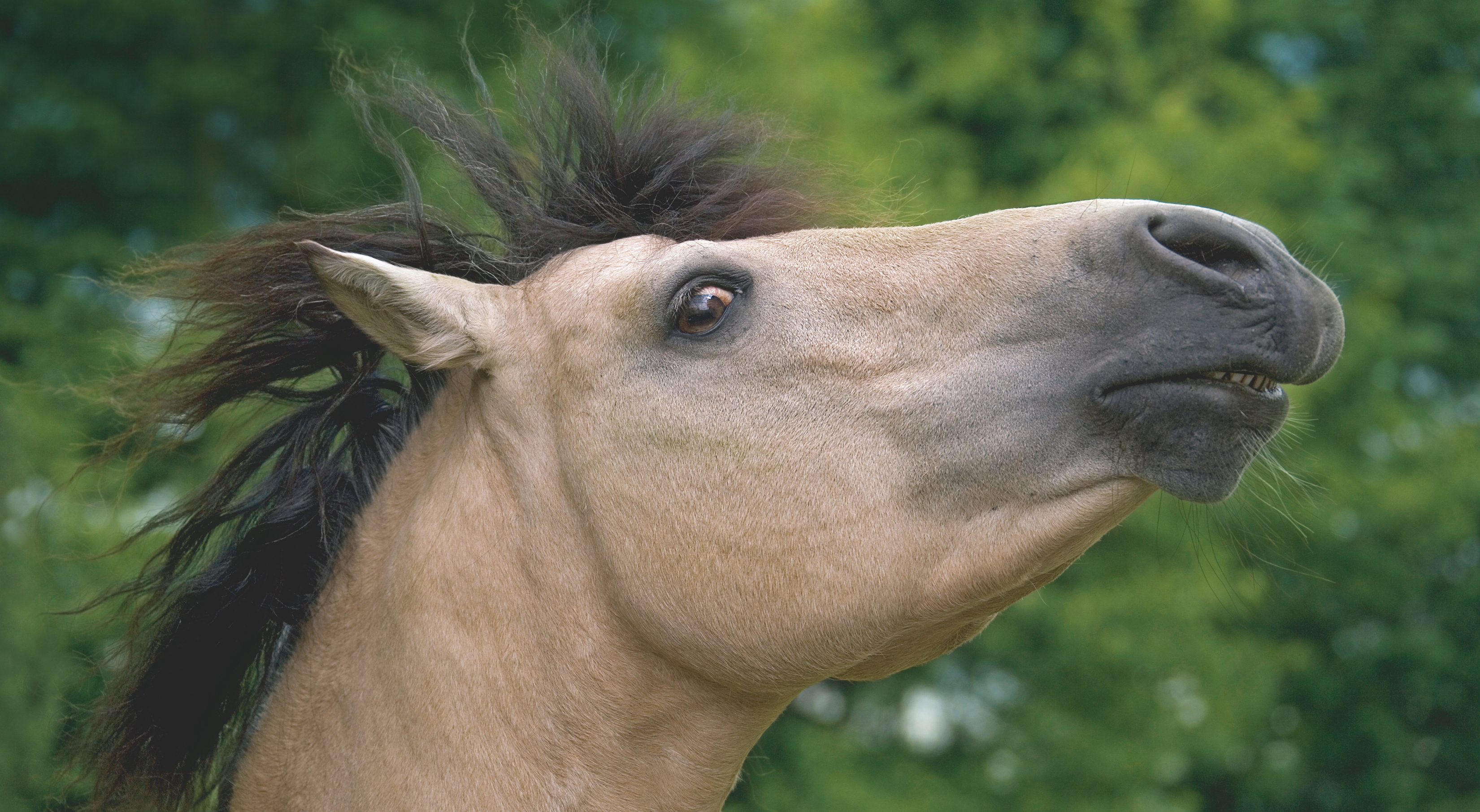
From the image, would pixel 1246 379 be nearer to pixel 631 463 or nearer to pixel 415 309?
pixel 631 463

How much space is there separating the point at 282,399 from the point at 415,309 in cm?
57

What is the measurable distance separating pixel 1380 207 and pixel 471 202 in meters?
14.7

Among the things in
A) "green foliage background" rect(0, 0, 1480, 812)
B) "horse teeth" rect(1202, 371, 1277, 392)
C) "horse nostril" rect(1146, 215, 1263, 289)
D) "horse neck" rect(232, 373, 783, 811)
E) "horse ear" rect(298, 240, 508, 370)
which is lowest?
"green foliage background" rect(0, 0, 1480, 812)

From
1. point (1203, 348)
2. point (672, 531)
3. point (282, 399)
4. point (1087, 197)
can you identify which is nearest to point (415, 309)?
point (282, 399)

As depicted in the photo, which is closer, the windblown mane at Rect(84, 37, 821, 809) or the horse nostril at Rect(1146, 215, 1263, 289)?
the horse nostril at Rect(1146, 215, 1263, 289)

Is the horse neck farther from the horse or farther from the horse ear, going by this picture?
the horse ear

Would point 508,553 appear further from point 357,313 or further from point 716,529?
point 357,313

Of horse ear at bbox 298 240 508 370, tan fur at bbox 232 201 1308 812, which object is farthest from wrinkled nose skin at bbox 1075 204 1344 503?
horse ear at bbox 298 240 508 370

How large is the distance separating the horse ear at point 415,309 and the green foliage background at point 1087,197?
4745 mm

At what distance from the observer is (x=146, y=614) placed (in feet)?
9.37

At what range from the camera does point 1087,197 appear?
9008mm

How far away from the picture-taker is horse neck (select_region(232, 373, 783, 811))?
2.44 metres

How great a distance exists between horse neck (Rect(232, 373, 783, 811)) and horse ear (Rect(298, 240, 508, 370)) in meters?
0.15

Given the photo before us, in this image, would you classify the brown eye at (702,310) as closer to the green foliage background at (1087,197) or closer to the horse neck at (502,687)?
the horse neck at (502,687)
